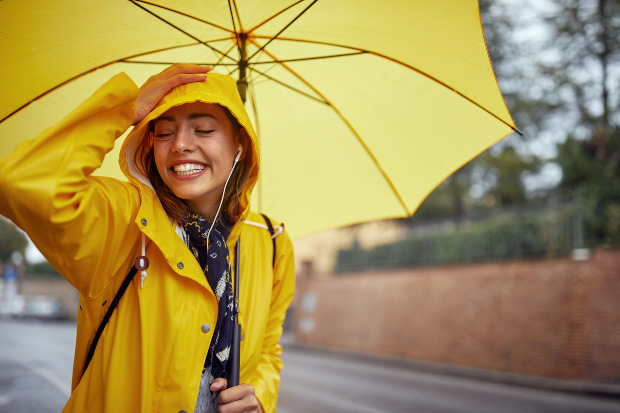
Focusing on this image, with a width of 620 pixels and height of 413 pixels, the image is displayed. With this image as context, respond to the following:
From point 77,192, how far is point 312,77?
72.7 inches

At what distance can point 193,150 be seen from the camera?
77.0 inches

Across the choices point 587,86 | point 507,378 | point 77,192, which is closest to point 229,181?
point 77,192

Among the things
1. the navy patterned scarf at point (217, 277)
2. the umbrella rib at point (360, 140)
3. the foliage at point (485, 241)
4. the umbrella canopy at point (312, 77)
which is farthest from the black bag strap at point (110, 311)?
the foliage at point (485, 241)

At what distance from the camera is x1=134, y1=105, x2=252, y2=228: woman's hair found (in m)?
1.96

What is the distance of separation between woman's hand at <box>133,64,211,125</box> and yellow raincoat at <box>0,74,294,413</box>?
3 centimetres

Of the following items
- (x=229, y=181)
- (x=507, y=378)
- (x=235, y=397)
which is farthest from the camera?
(x=507, y=378)

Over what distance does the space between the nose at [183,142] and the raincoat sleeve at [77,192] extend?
0.84ft

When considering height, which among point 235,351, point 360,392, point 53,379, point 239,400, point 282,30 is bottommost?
point 360,392

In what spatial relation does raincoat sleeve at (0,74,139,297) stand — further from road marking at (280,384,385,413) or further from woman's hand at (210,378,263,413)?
road marking at (280,384,385,413)

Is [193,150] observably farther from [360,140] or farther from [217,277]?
[360,140]

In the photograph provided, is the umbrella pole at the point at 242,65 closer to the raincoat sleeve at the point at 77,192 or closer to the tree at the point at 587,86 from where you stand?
the raincoat sleeve at the point at 77,192

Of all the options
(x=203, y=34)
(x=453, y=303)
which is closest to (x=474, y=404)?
(x=453, y=303)

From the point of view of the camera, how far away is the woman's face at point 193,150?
6.40 ft

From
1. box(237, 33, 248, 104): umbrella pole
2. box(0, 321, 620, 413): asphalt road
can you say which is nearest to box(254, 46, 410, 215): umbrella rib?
box(237, 33, 248, 104): umbrella pole
